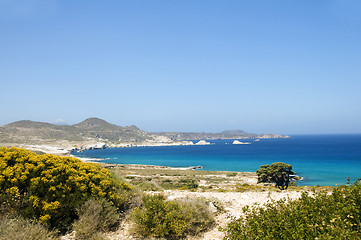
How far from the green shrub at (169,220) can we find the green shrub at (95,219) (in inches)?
36.5

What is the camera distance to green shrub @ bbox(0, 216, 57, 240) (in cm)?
Result: 586

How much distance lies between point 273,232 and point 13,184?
7.64 metres

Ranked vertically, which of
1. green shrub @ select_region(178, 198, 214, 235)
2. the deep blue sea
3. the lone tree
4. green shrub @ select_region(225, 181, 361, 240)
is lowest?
the deep blue sea

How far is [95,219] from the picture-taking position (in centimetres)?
723

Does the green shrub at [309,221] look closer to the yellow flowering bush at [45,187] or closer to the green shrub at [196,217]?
the green shrub at [196,217]

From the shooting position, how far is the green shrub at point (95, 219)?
6.87 meters

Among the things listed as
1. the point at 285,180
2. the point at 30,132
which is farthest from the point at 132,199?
the point at 30,132

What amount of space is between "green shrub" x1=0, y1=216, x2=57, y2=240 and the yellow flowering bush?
41 cm

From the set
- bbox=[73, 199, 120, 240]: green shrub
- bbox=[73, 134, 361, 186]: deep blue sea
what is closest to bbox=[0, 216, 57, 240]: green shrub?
bbox=[73, 199, 120, 240]: green shrub

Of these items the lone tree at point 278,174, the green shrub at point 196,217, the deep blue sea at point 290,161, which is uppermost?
the green shrub at point 196,217

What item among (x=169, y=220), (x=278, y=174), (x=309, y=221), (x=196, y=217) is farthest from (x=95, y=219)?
(x=278, y=174)

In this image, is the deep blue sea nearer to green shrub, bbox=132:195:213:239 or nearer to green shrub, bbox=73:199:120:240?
green shrub, bbox=132:195:213:239

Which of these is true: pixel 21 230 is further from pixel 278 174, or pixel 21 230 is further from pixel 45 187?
pixel 278 174

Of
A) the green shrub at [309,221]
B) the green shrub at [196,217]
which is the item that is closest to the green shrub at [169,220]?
the green shrub at [196,217]
